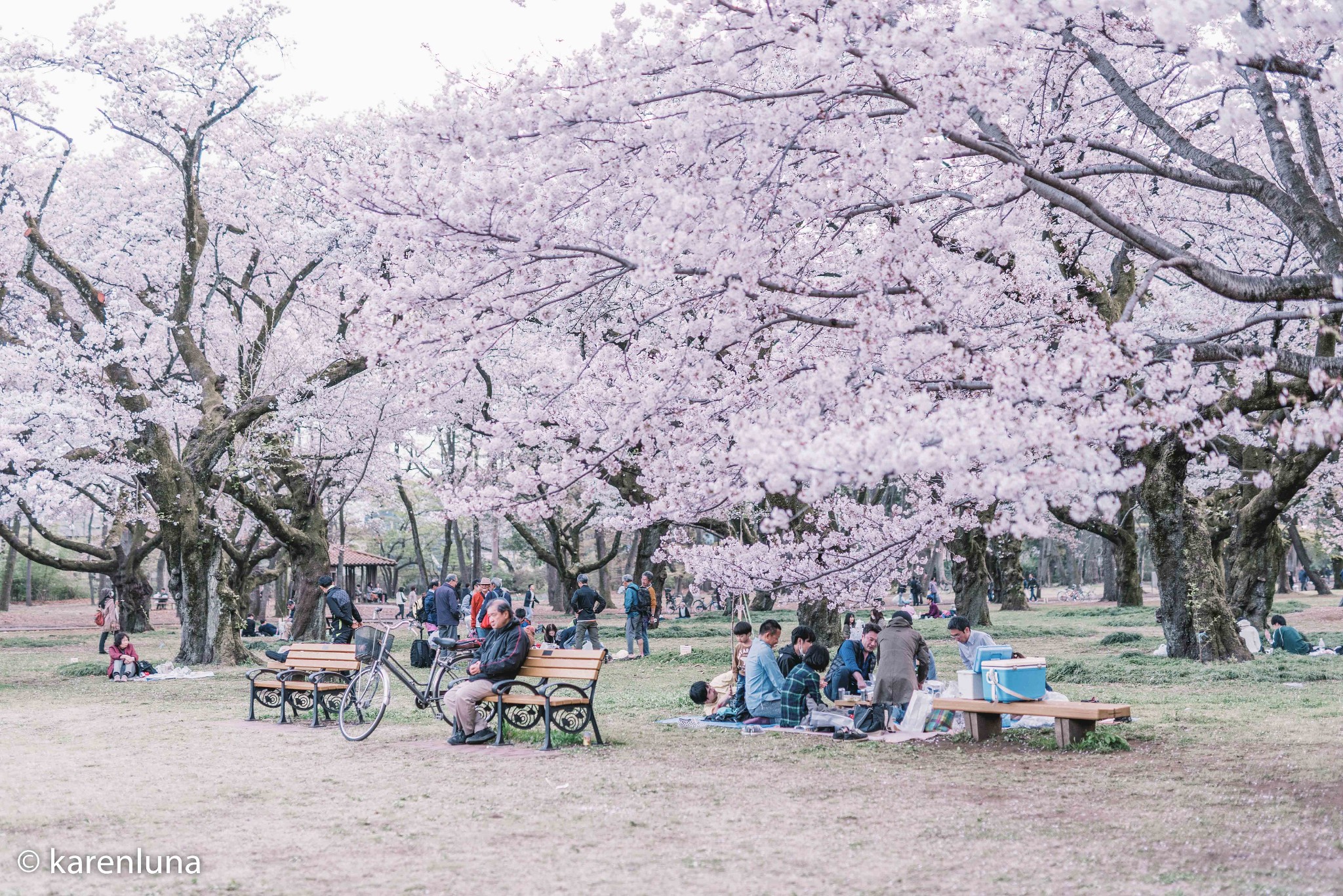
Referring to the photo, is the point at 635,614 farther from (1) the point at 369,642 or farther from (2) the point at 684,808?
(2) the point at 684,808

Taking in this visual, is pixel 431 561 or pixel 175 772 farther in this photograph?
pixel 431 561

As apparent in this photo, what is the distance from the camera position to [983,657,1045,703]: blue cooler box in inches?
370

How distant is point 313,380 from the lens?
63.4 ft

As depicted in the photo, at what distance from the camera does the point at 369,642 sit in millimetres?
10977

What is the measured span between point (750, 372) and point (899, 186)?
2146mm

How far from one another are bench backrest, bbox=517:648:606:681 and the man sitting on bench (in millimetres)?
127

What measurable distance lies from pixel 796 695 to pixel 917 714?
A: 112 centimetres

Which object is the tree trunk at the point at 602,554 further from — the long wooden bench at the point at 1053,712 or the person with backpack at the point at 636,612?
the long wooden bench at the point at 1053,712

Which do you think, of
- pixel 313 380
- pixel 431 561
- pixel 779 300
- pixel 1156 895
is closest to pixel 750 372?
pixel 779 300

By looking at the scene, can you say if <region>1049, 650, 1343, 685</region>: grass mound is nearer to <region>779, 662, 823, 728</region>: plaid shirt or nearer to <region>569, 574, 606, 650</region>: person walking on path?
<region>779, 662, 823, 728</region>: plaid shirt

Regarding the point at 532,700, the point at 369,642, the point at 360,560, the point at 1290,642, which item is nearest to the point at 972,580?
the point at 1290,642

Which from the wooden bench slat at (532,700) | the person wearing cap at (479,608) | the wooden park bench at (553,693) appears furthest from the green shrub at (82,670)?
the wooden bench slat at (532,700)

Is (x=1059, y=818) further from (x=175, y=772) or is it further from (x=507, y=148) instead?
(x=175, y=772)

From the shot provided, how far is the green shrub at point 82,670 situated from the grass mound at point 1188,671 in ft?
48.7
